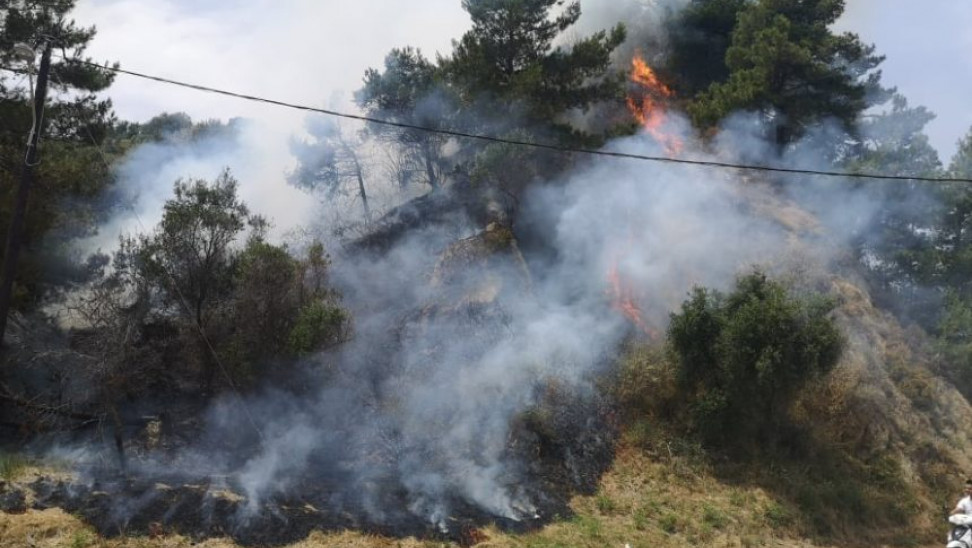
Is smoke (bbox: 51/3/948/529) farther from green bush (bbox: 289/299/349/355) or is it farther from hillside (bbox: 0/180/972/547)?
green bush (bbox: 289/299/349/355)

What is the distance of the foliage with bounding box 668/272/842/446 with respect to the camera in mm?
17125

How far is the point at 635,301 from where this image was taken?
2325 centimetres

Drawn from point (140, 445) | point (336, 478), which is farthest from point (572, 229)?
point (140, 445)

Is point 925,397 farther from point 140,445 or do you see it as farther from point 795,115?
point 140,445

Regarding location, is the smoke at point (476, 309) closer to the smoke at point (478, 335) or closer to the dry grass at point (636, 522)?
the smoke at point (478, 335)

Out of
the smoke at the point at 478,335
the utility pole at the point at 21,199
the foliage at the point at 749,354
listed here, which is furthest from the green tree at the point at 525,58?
the utility pole at the point at 21,199

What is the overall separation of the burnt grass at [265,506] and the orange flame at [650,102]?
725 inches

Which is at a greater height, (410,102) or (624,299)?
(410,102)

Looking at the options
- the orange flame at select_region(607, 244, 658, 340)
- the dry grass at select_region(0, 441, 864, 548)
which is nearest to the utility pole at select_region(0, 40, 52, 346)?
the dry grass at select_region(0, 441, 864, 548)

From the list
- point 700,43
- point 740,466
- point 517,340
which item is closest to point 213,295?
point 517,340

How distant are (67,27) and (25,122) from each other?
10.2 ft

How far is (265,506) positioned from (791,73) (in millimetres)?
28364

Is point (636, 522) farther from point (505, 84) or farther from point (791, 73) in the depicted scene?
point (791, 73)

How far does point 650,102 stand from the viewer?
3406 cm
